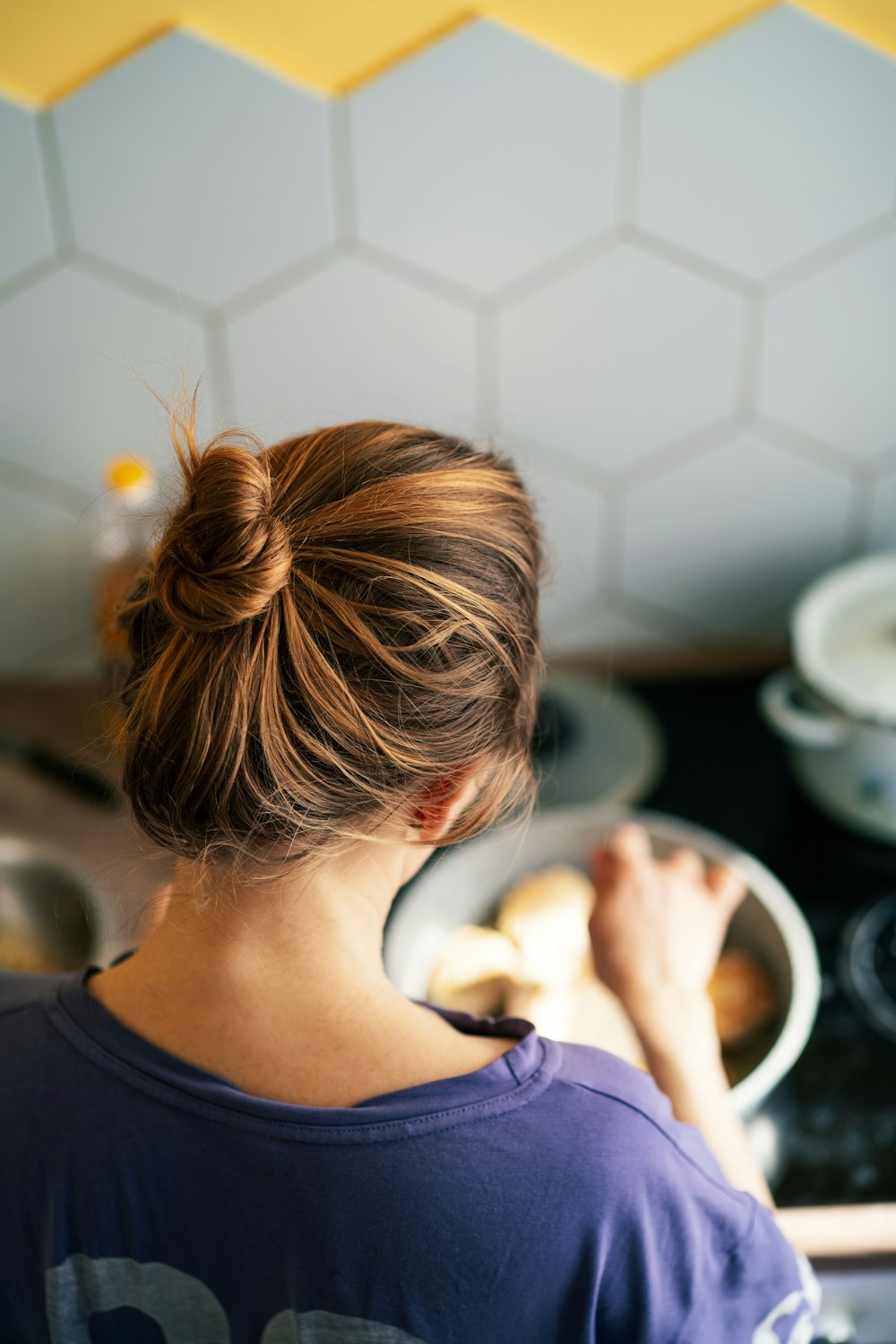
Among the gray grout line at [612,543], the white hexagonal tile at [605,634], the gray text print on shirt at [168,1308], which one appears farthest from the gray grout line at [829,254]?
the gray text print on shirt at [168,1308]

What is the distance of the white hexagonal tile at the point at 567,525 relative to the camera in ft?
3.27

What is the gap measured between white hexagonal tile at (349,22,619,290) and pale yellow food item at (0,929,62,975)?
0.64m

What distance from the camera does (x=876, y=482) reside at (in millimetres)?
1000

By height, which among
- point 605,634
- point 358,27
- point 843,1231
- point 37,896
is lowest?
point 843,1231

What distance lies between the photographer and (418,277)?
2.93 ft

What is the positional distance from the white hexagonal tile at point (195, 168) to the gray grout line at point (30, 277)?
0.10ft

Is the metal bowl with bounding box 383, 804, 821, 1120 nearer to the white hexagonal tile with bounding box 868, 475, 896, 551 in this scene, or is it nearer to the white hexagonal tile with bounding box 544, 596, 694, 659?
the white hexagonal tile with bounding box 544, 596, 694, 659

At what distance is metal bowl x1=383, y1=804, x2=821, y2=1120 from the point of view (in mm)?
757

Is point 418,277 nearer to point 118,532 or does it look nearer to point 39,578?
point 118,532

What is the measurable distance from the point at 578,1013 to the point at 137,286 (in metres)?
0.68

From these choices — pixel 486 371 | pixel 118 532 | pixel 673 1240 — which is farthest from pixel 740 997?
pixel 118 532

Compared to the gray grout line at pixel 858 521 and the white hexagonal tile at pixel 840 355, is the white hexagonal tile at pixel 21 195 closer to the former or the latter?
the white hexagonal tile at pixel 840 355

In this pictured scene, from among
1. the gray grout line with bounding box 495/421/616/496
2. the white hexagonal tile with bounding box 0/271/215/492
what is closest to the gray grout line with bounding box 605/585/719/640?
the gray grout line with bounding box 495/421/616/496

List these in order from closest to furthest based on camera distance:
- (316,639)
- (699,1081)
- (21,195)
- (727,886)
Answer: (316,639)
(699,1081)
(727,886)
(21,195)
